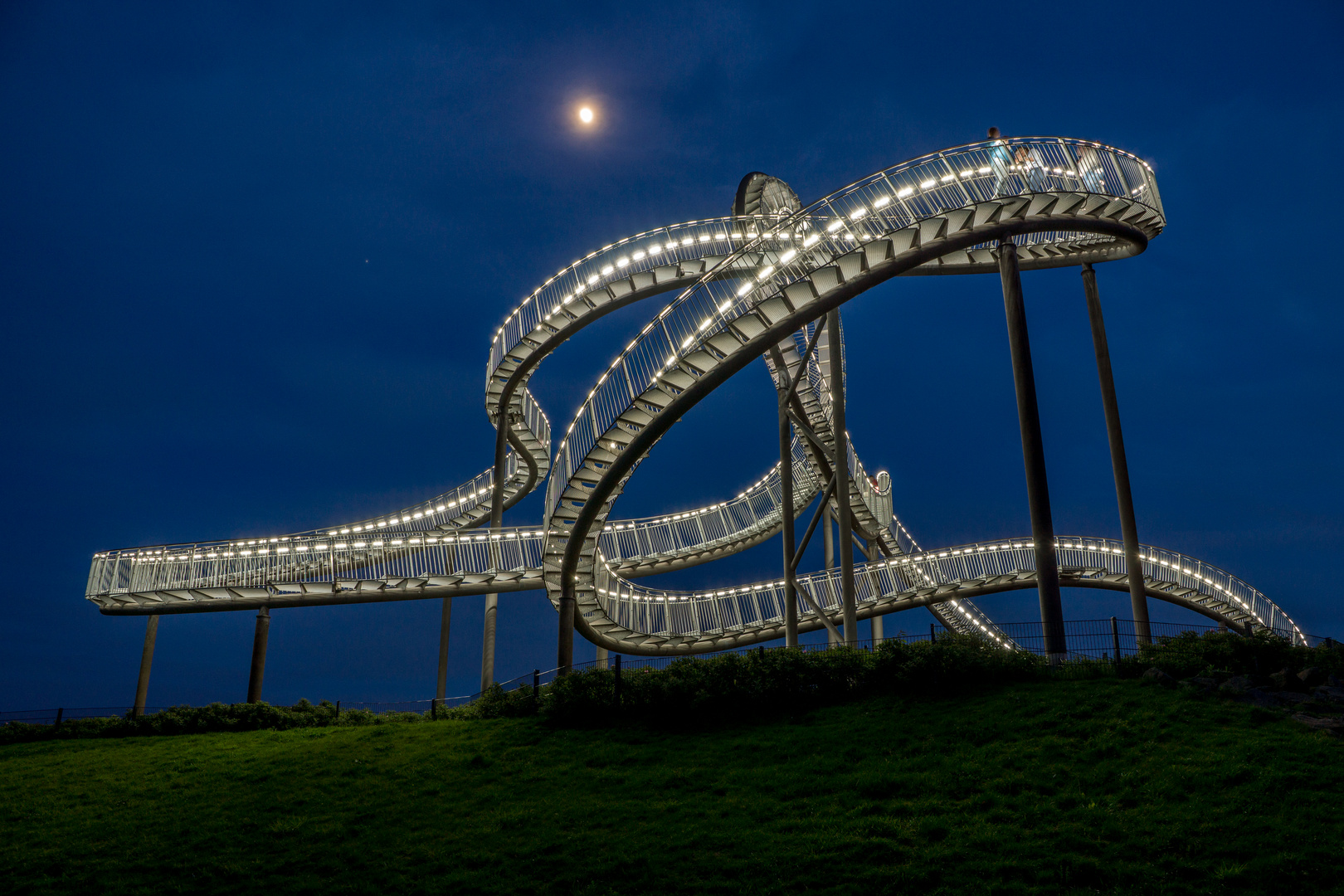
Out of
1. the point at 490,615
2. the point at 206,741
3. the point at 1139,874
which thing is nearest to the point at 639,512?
the point at 490,615

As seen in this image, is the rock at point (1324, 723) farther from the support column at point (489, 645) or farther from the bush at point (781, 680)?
the support column at point (489, 645)

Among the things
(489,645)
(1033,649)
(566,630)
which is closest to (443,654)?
(489,645)

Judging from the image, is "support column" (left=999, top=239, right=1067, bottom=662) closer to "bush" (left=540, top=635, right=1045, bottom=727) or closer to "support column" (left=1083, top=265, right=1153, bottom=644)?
"bush" (left=540, top=635, right=1045, bottom=727)

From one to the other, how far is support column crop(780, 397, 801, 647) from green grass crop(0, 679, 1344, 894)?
22.6 feet

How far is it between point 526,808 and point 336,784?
3.56 m

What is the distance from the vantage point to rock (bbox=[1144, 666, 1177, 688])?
13.2 metres

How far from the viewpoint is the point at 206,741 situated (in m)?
17.6

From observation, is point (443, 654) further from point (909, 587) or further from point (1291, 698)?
point (1291, 698)

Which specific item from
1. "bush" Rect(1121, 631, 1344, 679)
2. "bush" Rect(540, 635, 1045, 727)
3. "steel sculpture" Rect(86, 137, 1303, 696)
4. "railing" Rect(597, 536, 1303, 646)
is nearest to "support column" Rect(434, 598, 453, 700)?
"steel sculpture" Rect(86, 137, 1303, 696)

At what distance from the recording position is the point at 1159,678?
1335 centimetres

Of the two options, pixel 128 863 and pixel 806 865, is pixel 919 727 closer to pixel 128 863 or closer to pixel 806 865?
pixel 806 865

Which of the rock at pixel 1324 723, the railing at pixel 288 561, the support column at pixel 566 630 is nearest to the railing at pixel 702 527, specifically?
the railing at pixel 288 561

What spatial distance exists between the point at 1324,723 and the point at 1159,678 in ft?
7.26

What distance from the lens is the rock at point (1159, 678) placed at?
13180 millimetres
